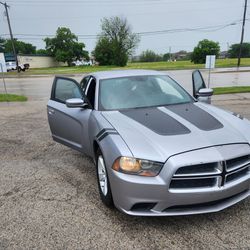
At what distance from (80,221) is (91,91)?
1980 mm

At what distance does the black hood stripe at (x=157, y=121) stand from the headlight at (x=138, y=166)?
0.42m

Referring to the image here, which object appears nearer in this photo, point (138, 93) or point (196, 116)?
point (196, 116)

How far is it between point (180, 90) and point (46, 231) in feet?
9.18

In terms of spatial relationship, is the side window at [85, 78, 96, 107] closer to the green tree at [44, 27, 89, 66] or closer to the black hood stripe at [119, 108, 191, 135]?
the black hood stripe at [119, 108, 191, 135]

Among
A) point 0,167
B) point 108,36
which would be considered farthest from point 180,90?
point 108,36

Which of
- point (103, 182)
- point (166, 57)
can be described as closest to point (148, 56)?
point (166, 57)

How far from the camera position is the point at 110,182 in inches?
115

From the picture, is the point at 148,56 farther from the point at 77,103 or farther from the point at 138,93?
the point at 77,103

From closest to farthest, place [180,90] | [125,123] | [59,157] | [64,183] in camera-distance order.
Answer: [125,123]
[64,183]
[180,90]
[59,157]

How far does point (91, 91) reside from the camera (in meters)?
4.34

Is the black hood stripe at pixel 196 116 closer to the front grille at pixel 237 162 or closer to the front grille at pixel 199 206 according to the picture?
the front grille at pixel 237 162

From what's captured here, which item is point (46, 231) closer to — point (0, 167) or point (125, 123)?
point (125, 123)

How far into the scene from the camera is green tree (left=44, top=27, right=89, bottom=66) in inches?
2992

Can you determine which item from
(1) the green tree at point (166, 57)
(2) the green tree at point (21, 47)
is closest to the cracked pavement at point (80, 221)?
(2) the green tree at point (21, 47)
